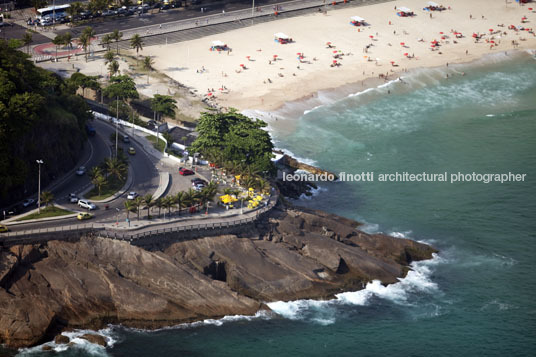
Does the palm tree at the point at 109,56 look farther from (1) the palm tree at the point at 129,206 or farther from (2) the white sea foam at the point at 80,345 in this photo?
(2) the white sea foam at the point at 80,345

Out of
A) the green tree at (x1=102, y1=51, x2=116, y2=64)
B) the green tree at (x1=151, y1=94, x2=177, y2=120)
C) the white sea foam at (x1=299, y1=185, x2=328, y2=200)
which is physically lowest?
the white sea foam at (x1=299, y1=185, x2=328, y2=200)

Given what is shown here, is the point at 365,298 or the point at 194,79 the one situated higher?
the point at 194,79

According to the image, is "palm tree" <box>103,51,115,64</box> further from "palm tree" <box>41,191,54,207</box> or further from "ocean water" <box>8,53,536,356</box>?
"palm tree" <box>41,191,54,207</box>

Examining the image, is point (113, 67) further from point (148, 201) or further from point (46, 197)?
point (148, 201)

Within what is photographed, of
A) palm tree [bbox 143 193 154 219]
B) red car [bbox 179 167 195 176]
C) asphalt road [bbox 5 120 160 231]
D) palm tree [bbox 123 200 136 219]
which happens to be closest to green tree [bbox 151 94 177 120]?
asphalt road [bbox 5 120 160 231]

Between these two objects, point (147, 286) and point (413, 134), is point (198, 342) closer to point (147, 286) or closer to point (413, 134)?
point (147, 286)

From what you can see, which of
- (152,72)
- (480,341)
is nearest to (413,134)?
(152,72)

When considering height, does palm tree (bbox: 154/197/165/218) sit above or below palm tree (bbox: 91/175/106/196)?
below
